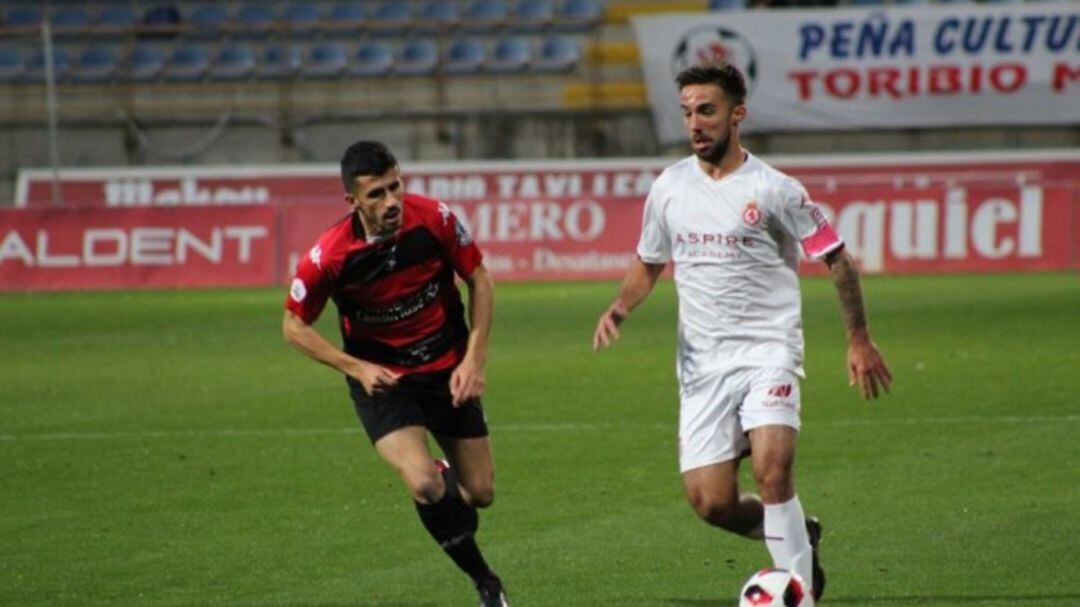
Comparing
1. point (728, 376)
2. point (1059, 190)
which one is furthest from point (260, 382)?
point (1059, 190)

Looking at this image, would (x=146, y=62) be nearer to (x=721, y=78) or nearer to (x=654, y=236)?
(x=654, y=236)

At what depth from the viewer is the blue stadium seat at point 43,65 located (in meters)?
33.2

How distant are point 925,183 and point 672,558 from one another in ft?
65.6

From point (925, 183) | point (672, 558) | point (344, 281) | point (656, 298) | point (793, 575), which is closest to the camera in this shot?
point (793, 575)

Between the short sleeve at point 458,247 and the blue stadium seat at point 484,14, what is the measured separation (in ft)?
77.6

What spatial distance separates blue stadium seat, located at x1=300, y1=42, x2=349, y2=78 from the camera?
32219 millimetres

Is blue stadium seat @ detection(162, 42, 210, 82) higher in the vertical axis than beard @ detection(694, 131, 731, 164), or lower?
lower

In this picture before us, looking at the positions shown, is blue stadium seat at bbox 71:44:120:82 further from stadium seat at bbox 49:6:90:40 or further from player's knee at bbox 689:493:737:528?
player's knee at bbox 689:493:737:528

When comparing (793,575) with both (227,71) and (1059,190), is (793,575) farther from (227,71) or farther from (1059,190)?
(227,71)

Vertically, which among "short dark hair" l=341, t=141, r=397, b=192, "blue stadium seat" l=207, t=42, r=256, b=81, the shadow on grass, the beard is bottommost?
the shadow on grass

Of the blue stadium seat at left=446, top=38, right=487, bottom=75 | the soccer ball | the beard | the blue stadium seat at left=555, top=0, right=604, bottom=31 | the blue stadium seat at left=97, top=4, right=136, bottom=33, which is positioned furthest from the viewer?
the blue stadium seat at left=97, top=4, right=136, bottom=33

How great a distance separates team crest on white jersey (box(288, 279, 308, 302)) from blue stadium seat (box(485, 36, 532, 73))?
23.4 meters

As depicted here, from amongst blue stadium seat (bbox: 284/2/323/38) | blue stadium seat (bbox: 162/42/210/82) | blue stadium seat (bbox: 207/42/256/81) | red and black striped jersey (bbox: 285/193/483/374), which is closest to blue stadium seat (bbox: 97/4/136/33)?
blue stadium seat (bbox: 162/42/210/82)

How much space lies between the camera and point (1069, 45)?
29.2 metres
